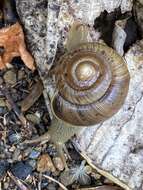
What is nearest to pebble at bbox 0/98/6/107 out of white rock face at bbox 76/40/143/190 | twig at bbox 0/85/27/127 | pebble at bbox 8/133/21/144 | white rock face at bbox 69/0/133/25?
twig at bbox 0/85/27/127

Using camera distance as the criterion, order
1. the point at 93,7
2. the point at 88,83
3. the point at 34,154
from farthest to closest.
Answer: the point at 34,154
the point at 93,7
the point at 88,83

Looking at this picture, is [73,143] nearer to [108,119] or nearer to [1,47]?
[108,119]

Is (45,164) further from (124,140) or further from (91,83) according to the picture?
(91,83)

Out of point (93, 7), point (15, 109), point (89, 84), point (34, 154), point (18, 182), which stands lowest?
point (18, 182)

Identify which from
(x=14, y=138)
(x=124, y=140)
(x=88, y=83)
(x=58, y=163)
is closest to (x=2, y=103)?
(x=14, y=138)

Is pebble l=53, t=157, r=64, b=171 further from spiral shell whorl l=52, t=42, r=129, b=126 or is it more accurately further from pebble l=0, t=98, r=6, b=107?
pebble l=0, t=98, r=6, b=107

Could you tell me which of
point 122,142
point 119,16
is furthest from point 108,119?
point 119,16

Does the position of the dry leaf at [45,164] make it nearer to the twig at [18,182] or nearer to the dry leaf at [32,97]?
the twig at [18,182]
